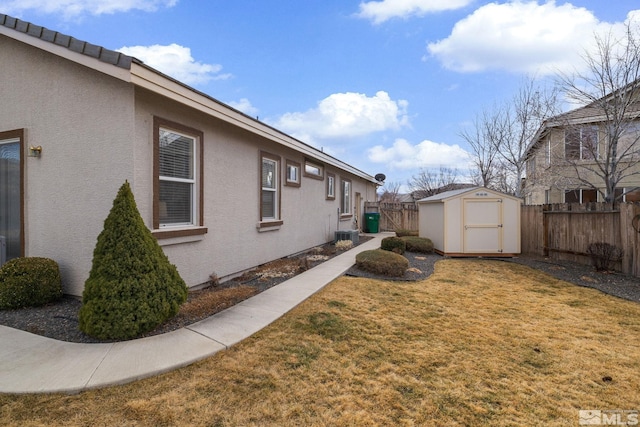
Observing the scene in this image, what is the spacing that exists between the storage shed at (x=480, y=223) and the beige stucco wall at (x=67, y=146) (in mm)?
9362

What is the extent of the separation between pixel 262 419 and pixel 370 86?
49.4 ft

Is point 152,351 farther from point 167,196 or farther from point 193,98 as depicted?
point 193,98

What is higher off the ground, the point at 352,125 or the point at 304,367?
the point at 352,125

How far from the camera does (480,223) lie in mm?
10578

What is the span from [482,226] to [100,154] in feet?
34.5

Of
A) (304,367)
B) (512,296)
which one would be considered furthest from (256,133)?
(512,296)

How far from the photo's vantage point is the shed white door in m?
10.5

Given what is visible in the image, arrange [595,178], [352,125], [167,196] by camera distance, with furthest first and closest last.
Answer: [352,125] < [595,178] < [167,196]

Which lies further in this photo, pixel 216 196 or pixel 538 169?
pixel 538 169

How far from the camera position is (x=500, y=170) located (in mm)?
18922

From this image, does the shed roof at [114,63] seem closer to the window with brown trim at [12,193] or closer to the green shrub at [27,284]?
the window with brown trim at [12,193]

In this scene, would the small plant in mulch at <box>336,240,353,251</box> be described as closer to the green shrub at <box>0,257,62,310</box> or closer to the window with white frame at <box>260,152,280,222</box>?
the window with white frame at <box>260,152,280,222</box>

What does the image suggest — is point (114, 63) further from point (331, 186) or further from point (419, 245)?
point (419, 245)

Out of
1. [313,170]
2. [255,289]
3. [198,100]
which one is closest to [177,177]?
[198,100]
